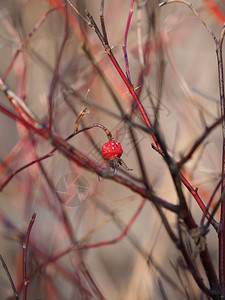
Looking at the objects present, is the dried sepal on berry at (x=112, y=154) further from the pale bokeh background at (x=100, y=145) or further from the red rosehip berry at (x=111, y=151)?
the pale bokeh background at (x=100, y=145)

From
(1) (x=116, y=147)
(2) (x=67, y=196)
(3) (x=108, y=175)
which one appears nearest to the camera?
(3) (x=108, y=175)

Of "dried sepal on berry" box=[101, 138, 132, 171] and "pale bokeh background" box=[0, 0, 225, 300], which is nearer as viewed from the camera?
"dried sepal on berry" box=[101, 138, 132, 171]

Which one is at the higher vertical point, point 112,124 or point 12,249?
point 112,124

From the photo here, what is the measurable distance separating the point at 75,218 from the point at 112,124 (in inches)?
31.0

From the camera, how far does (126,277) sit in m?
2.41

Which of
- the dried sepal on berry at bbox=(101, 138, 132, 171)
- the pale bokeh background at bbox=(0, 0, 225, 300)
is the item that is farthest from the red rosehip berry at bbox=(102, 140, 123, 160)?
the pale bokeh background at bbox=(0, 0, 225, 300)

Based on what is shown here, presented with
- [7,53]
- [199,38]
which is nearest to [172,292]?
[199,38]

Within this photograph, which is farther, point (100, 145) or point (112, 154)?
point (100, 145)

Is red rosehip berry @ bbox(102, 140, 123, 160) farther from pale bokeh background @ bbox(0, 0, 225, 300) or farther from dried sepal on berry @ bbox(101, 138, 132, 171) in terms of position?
pale bokeh background @ bbox(0, 0, 225, 300)

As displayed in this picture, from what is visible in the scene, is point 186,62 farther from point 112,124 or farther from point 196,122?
point 196,122

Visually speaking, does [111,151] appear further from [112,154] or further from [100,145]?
[100,145]

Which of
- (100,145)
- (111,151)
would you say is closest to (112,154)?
(111,151)

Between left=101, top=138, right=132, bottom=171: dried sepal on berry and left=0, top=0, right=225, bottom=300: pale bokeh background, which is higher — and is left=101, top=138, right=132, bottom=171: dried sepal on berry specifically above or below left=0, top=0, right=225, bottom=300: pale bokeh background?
below

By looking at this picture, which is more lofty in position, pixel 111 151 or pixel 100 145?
pixel 100 145
